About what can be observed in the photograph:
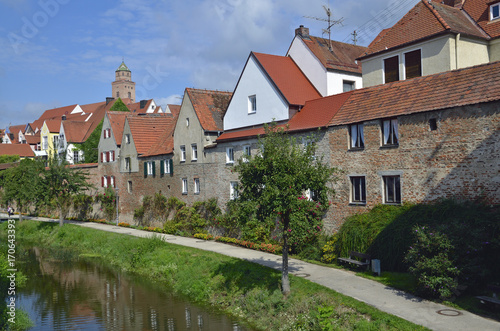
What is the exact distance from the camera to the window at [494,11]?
24.5 meters

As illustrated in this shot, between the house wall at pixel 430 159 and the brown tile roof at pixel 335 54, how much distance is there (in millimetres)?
9517

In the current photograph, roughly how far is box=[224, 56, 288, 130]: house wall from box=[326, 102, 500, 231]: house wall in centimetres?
590

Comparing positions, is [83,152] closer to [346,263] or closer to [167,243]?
[167,243]

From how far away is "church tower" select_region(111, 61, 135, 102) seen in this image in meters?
166

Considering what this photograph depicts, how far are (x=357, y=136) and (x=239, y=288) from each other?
857 cm

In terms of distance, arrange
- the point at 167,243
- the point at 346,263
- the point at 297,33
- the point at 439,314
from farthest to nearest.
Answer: the point at 297,33
the point at 167,243
the point at 346,263
the point at 439,314

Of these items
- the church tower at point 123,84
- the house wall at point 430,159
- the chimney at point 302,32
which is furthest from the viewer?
the church tower at point 123,84

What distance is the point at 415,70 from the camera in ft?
79.5

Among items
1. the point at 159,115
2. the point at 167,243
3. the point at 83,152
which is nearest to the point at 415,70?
the point at 167,243

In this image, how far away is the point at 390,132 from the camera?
19.2 metres

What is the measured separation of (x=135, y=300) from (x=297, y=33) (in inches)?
826

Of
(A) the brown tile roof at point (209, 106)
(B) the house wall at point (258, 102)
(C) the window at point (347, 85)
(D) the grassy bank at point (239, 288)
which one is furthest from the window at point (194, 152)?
(C) the window at point (347, 85)

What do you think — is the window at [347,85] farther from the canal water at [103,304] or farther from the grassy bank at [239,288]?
the canal water at [103,304]

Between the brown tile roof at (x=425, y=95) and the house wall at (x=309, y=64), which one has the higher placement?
the house wall at (x=309, y=64)
